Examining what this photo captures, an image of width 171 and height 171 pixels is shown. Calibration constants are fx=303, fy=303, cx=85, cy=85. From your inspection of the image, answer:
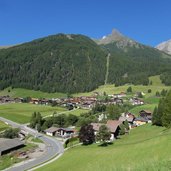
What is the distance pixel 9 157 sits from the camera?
90188 mm

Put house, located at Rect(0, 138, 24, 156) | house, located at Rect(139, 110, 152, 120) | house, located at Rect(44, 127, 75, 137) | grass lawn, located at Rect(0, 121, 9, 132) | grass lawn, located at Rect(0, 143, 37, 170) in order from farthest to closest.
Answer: house, located at Rect(139, 110, 152, 120)
grass lawn, located at Rect(0, 121, 9, 132)
house, located at Rect(44, 127, 75, 137)
house, located at Rect(0, 138, 24, 156)
grass lawn, located at Rect(0, 143, 37, 170)

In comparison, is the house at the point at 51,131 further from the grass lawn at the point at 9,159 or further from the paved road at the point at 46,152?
the grass lawn at the point at 9,159

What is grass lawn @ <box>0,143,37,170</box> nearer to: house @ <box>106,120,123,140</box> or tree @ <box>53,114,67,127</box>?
house @ <box>106,120,123,140</box>

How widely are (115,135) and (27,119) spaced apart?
249 ft

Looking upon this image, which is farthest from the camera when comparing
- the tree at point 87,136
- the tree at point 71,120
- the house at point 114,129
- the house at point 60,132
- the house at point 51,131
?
the tree at point 71,120

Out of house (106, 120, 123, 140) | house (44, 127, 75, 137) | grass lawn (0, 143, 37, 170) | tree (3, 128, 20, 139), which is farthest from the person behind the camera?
house (44, 127, 75, 137)

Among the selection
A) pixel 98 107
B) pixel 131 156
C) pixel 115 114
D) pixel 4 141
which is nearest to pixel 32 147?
pixel 4 141

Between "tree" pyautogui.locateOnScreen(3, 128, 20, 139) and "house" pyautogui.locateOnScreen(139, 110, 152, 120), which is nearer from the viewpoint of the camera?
"tree" pyautogui.locateOnScreen(3, 128, 20, 139)

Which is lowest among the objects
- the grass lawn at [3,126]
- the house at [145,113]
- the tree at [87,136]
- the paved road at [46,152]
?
the paved road at [46,152]

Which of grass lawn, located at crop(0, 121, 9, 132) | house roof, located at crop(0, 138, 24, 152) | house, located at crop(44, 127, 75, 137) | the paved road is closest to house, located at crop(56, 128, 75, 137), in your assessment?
house, located at crop(44, 127, 75, 137)

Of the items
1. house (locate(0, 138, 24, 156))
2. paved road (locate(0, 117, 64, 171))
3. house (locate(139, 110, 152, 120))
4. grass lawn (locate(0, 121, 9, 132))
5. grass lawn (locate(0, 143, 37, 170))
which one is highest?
house (locate(139, 110, 152, 120))

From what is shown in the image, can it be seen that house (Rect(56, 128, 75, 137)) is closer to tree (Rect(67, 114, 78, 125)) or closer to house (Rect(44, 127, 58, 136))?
house (Rect(44, 127, 58, 136))

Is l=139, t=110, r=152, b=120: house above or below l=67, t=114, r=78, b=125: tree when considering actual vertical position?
above

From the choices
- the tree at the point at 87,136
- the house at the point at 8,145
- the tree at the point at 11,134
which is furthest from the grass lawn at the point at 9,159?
the tree at the point at 11,134
